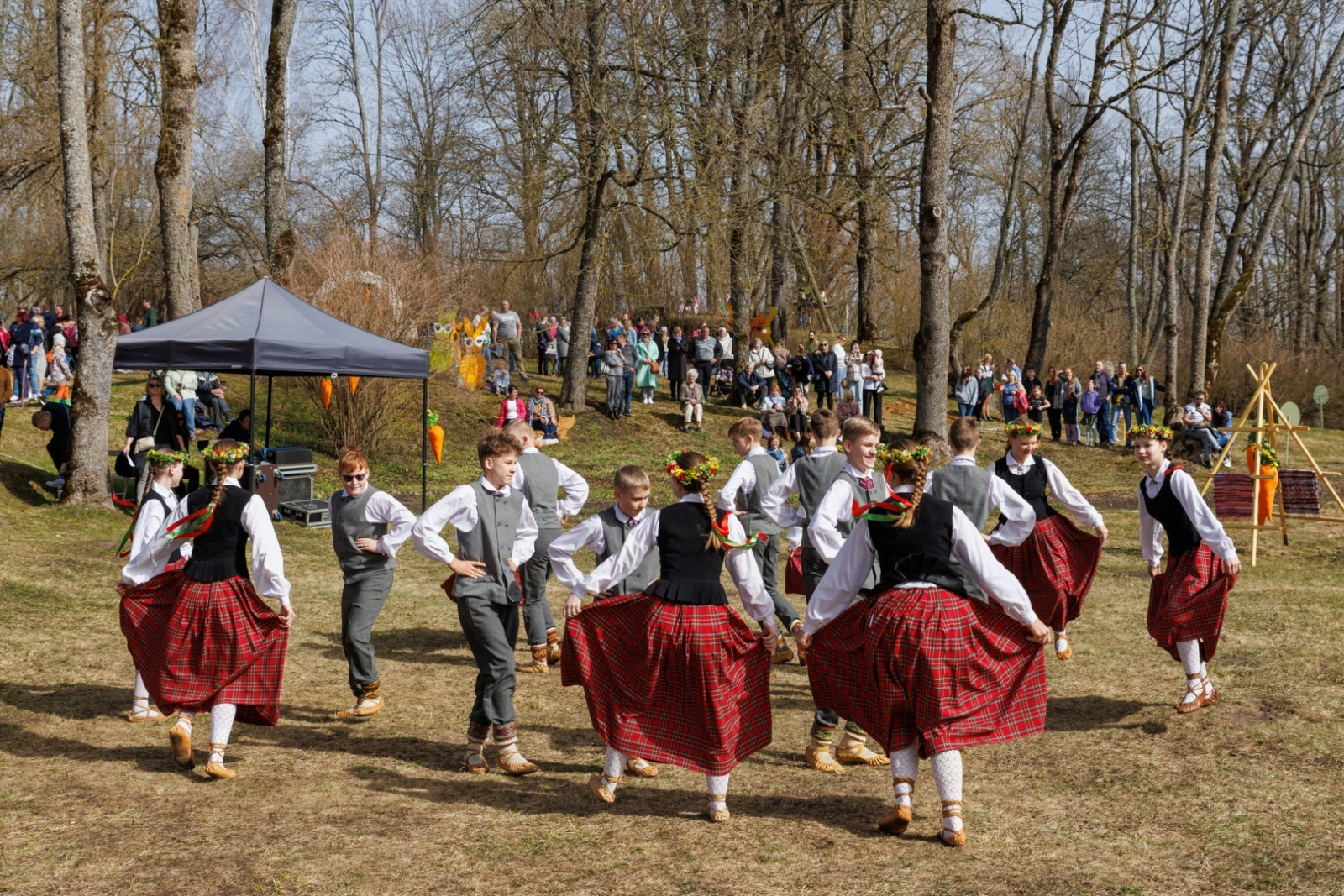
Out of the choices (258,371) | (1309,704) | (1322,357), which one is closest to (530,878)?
(1309,704)

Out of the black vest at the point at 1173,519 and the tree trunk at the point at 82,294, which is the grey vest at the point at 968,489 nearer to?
the black vest at the point at 1173,519

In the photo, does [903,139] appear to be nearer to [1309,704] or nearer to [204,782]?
[1309,704]

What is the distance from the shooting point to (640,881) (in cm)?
470

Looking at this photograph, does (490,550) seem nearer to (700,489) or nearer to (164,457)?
(700,489)

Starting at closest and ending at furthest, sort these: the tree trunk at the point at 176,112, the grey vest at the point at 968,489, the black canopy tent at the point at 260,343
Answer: the grey vest at the point at 968,489, the black canopy tent at the point at 260,343, the tree trunk at the point at 176,112

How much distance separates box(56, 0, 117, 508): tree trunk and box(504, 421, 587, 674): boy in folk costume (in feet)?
24.0

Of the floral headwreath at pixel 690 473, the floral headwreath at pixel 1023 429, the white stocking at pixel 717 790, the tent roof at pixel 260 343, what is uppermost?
the tent roof at pixel 260 343

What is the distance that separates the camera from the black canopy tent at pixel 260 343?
12.3 meters

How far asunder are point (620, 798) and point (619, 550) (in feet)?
3.99

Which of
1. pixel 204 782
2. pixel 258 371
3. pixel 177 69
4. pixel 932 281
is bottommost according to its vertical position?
pixel 204 782

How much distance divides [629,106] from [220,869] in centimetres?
1765

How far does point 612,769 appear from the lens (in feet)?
18.1


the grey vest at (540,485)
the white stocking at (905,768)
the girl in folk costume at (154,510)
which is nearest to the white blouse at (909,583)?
the white stocking at (905,768)

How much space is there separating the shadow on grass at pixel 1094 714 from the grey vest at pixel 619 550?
96.7 inches
